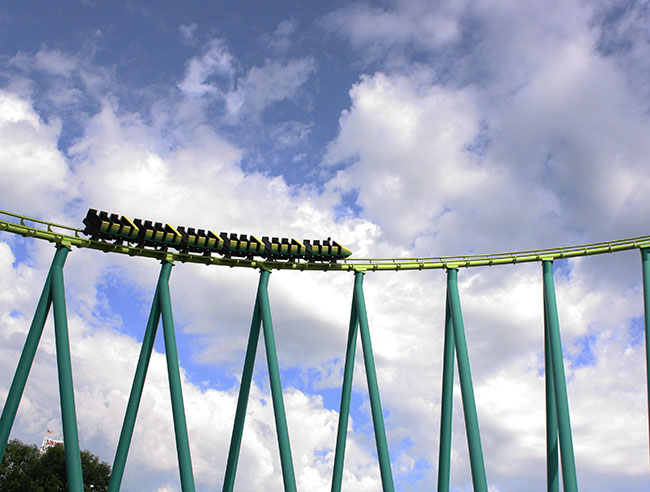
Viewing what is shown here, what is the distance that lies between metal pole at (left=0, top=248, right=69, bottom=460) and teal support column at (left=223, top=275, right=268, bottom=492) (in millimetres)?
6632

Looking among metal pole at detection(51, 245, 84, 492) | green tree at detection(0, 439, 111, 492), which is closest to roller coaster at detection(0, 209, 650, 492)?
metal pole at detection(51, 245, 84, 492)

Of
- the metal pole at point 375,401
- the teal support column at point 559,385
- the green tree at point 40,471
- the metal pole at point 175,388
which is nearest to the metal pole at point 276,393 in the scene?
the metal pole at point 175,388

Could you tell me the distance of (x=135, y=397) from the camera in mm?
17609

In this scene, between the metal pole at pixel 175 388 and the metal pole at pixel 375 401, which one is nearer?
the metal pole at pixel 175 388

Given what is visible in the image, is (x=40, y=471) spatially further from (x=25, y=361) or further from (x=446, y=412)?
(x=446, y=412)

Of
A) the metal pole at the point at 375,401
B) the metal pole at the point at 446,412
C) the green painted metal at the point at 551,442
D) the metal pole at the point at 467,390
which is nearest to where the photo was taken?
the metal pole at the point at 467,390

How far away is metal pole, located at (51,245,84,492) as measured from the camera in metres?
15.2

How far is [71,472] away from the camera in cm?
1510

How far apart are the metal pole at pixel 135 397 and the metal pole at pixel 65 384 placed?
1.57 meters

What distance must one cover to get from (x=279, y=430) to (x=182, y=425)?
3.16 metres

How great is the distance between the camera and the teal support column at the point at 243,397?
62.1ft

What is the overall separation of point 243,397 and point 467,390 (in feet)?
24.9

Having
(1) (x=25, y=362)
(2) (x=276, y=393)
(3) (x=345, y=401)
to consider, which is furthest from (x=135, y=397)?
(3) (x=345, y=401)

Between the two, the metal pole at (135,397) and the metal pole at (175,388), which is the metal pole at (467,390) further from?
the metal pole at (135,397)
